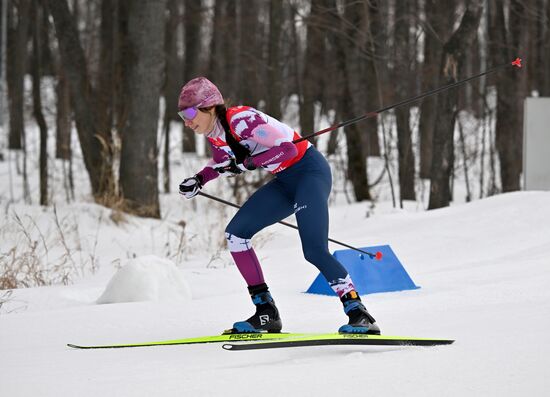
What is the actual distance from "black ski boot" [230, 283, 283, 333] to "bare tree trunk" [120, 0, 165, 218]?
7.32 metres

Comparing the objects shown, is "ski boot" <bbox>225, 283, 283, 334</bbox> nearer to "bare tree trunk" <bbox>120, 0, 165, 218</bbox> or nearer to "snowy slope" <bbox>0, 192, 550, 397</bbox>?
"snowy slope" <bbox>0, 192, 550, 397</bbox>

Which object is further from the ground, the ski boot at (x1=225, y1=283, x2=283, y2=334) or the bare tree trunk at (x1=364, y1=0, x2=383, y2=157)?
the bare tree trunk at (x1=364, y1=0, x2=383, y2=157)

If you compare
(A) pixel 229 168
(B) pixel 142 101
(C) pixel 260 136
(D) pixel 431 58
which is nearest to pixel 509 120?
(D) pixel 431 58

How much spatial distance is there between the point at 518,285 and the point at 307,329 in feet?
5.83

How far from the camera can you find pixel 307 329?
5.07 metres

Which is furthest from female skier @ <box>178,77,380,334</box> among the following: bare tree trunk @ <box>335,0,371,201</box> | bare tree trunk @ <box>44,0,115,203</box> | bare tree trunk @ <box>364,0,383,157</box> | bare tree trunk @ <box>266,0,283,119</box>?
bare tree trunk @ <box>266,0,283,119</box>

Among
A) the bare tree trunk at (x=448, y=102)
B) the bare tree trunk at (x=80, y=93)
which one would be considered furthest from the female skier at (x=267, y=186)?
the bare tree trunk at (x=80, y=93)

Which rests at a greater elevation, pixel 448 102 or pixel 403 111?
pixel 403 111

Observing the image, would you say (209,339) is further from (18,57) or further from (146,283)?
(18,57)

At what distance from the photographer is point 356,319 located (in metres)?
4.45

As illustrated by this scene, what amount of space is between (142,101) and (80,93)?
41.2 inches

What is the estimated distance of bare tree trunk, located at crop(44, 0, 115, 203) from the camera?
Answer: 12438 mm

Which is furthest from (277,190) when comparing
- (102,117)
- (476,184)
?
(476,184)

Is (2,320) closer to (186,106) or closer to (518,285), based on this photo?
(186,106)
